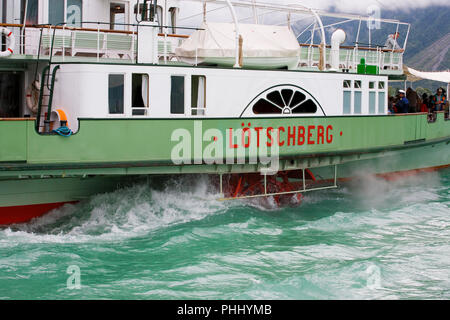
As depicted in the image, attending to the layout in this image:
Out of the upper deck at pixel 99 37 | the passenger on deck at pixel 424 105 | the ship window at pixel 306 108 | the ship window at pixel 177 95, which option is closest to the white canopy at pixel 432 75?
the passenger on deck at pixel 424 105

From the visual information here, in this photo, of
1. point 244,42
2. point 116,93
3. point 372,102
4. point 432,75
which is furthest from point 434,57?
point 116,93

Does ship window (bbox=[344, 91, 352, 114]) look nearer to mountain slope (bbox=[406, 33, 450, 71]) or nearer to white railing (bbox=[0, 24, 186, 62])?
white railing (bbox=[0, 24, 186, 62])

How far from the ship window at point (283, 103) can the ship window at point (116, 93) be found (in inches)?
123

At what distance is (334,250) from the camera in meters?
11.5

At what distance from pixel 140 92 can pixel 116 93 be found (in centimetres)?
59

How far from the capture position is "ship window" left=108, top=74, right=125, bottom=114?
39.9 feet

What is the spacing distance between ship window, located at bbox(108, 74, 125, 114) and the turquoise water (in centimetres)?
208

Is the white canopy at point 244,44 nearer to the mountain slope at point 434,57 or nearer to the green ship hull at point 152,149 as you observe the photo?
the green ship hull at point 152,149

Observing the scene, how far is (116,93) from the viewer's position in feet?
40.1

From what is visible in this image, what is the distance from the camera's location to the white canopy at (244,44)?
13.9 meters

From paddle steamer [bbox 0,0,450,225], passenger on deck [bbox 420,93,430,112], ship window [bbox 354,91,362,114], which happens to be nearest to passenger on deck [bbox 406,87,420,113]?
passenger on deck [bbox 420,93,430,112]

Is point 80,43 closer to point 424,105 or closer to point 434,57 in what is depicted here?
point 424,105
